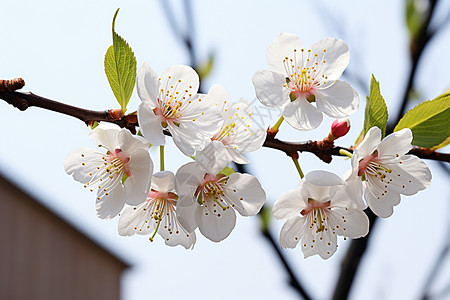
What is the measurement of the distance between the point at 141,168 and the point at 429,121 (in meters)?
0.56

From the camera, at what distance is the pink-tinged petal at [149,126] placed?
33.2 inches

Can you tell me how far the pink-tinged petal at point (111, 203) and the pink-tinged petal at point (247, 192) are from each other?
0.21 metres

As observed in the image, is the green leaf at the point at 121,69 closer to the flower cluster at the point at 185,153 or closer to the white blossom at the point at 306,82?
the flower cluster at the point at 185,153

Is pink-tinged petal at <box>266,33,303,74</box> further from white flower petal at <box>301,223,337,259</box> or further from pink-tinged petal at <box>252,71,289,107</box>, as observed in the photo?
white flower petal at <box>301,223,337,259</box>

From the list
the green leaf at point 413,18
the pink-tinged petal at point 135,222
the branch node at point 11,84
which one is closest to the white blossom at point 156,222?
the pink-tinged petal at point 135,222

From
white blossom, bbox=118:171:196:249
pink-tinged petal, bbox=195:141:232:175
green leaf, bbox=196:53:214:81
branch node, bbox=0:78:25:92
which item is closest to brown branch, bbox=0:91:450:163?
branch node, bbox=0:78:25:92

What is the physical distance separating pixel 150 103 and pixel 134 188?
160 mm

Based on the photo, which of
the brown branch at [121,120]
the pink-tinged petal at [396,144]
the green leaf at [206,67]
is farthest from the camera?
the green leaf at [206,67]

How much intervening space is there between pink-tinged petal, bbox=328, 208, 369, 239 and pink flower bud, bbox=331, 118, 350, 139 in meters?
0.16

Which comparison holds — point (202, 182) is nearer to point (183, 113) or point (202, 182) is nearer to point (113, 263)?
point (183, 113)

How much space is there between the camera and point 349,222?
3.40 feet

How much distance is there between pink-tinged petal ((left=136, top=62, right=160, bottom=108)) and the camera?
0.89 metres

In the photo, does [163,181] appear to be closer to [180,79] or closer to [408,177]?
[180,79]

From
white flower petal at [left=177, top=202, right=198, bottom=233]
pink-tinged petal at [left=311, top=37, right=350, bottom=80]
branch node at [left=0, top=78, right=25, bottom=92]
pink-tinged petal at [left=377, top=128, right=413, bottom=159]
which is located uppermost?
branch node at [left=0, top=78, right=25, bottom=92]
